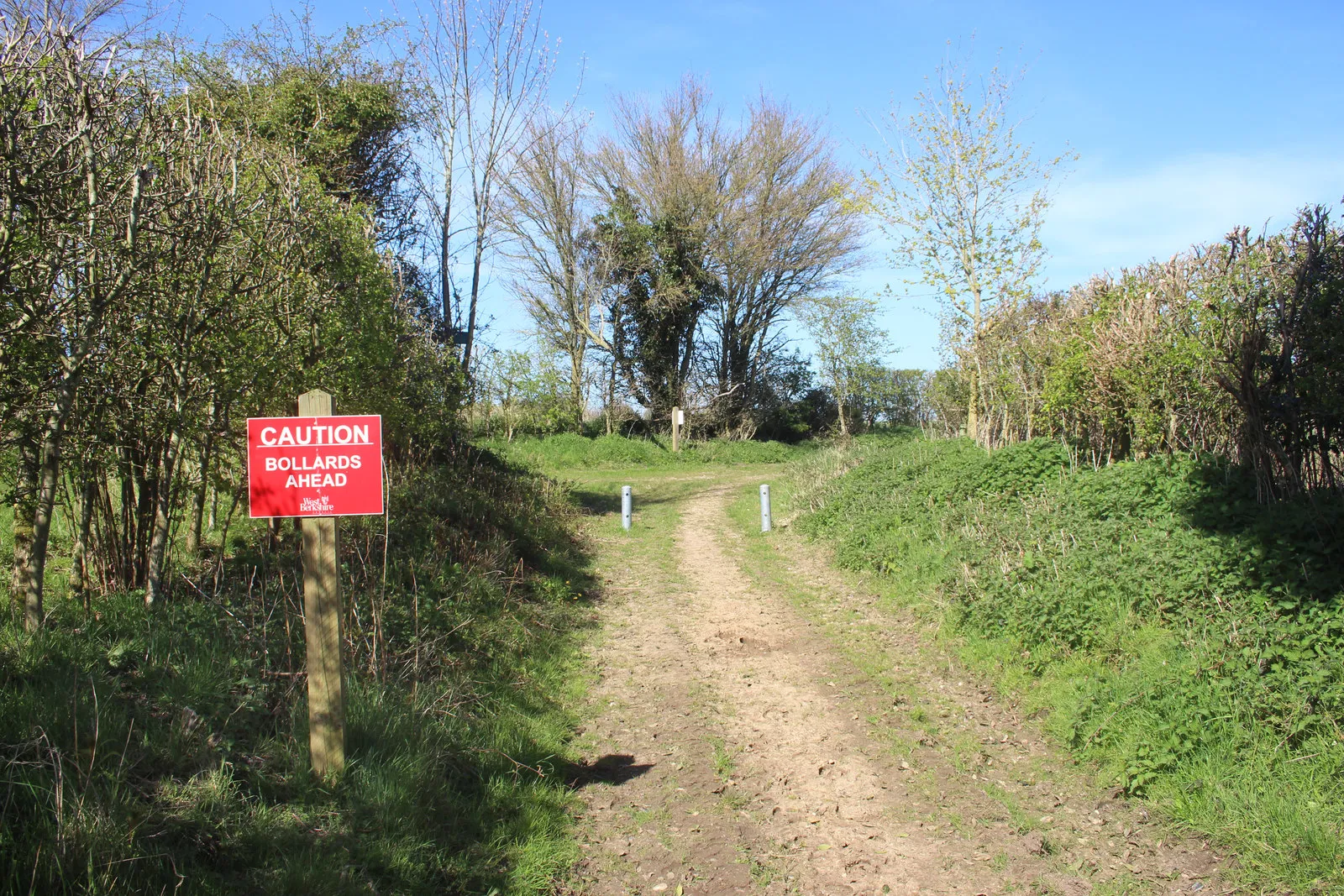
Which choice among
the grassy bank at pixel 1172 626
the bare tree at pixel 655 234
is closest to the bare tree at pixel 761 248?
the bare tree at pixel 655 234

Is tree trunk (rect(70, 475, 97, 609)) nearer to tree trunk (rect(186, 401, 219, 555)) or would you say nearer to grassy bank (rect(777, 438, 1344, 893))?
tree trunk (rect(186, 401, 219, 555))

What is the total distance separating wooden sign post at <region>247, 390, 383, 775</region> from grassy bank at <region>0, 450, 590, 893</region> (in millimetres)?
368

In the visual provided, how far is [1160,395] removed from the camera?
8938 mm

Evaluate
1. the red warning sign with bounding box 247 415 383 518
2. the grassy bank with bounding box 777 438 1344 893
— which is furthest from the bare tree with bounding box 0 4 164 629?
the grassy bank with bounding box 777 438 1344 893

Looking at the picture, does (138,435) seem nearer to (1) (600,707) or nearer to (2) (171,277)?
(2) (171,277)

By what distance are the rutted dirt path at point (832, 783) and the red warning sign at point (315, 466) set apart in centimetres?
232

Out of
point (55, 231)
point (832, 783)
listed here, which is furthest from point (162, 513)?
point (832, 783)

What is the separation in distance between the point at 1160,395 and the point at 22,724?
9.56 meters

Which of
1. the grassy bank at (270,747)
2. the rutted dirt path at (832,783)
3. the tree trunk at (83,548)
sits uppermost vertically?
the tree trunk at (83,548)

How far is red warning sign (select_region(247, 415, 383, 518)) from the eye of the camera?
14.1 feet

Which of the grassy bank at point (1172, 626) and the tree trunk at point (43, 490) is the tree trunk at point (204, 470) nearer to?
the tree trunk at point (43, 490)

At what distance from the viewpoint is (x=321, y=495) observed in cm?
434

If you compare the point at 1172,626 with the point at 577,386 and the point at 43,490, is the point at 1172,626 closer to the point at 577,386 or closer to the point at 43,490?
the point at 43,490

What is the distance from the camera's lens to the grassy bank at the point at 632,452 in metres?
27.1
